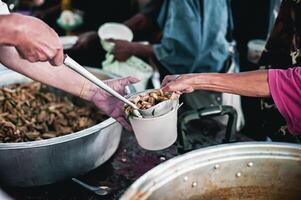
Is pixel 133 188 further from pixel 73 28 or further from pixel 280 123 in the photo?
pixel 73 28

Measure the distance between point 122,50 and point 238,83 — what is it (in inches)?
72.3

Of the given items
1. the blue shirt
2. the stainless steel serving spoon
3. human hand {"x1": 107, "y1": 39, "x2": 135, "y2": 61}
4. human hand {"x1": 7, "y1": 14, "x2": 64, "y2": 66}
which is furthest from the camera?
human hand {"x1": 107, "y1": 39, "x2": 135, "y2": 61}

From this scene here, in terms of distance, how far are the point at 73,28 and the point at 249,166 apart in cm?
338

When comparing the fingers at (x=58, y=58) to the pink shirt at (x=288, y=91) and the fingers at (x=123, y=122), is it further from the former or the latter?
the pink shirt at (x=288, y=91)

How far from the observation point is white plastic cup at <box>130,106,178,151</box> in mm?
1722

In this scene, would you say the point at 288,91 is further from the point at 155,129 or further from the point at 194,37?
the point at 194,37

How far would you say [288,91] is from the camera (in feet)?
5.59

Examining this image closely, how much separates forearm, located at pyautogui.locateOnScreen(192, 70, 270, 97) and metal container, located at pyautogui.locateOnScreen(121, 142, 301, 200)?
22 cm

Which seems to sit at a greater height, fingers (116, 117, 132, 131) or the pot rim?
the pot rim

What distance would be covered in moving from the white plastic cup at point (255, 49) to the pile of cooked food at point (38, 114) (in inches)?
75.7

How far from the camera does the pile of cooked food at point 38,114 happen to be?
2314mm

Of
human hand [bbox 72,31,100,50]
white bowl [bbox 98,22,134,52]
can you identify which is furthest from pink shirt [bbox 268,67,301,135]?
human hand [bbox 72,31,100,50]

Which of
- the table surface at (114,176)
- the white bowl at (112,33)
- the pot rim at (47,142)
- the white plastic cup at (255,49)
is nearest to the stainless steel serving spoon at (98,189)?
the table surface at (114,176)

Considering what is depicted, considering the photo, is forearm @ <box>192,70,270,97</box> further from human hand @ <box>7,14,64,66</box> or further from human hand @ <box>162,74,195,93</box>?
human hand @ <box>7,14,64,66</box>
